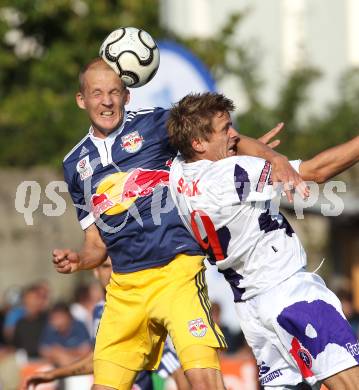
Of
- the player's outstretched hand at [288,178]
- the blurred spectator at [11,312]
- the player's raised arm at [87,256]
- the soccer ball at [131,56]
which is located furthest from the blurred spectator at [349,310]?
the player's outstretched hand at [288,178]

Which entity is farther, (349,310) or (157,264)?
(349,310)

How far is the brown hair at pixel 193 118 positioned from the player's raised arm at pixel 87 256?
3.24 ft

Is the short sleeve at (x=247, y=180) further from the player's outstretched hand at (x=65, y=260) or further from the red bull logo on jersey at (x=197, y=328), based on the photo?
the player's outstretched hand at (x=65, y=260)

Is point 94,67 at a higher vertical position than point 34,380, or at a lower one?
higher

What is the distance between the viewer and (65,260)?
7797 mm

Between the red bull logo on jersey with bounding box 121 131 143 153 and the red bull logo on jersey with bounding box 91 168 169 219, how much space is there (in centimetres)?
13

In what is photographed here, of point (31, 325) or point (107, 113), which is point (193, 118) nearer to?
point (107, 113)

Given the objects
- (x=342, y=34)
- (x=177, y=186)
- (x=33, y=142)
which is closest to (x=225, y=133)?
(x=177, y=186)

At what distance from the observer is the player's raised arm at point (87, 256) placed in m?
7.80

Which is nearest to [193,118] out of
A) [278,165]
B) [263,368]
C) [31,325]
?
[278,165]

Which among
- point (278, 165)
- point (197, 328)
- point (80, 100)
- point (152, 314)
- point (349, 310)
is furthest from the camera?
point (349, 310)

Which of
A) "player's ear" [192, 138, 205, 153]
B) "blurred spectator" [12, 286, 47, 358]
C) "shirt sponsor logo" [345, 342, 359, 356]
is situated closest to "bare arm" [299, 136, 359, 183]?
"player's ear" [192, 138, 205, 153]

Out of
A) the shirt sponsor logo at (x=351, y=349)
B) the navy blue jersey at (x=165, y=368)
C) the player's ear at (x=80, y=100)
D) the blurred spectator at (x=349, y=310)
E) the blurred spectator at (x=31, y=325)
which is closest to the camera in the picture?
the shirt sponsor logo at (x=351, y=349)

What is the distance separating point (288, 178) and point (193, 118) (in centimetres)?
75
